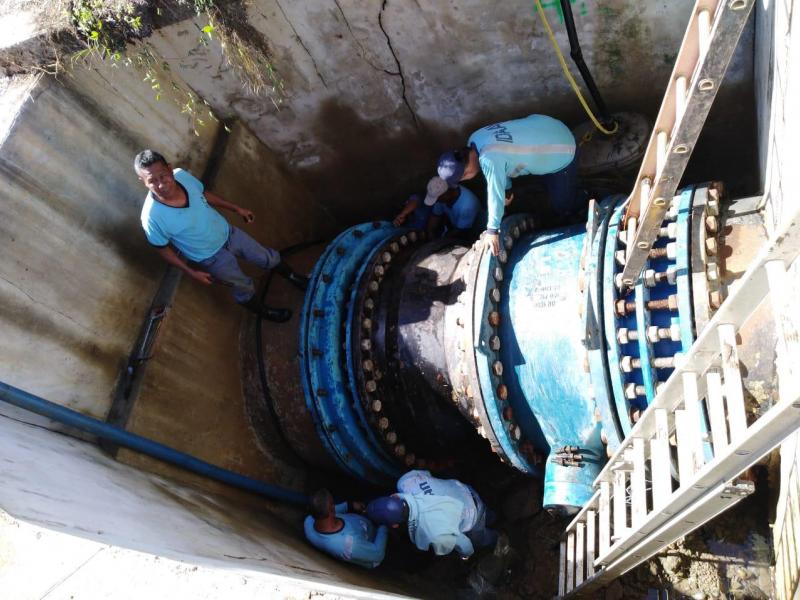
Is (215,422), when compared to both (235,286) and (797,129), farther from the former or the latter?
(797,129)

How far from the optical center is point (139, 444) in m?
3.65

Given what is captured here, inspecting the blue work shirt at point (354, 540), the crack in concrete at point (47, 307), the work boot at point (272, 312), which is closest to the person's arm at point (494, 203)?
the work boot at point (272, 312)

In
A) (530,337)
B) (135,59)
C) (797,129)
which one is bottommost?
(530,337)

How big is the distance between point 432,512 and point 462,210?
2.10 meters

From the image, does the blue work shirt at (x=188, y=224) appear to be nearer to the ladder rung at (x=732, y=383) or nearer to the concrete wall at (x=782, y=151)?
Result: the ladder rung at (x=732, y=383)

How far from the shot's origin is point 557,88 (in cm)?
443

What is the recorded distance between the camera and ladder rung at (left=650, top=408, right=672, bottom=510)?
2547 mm

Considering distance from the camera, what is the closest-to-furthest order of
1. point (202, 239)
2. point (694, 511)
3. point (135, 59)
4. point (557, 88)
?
point (694, 511) → point (202, 239) → point (135, 59) → point (557, 88)

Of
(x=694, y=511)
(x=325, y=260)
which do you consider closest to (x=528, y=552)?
(x=694, y=511)

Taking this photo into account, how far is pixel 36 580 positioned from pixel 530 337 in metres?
2.55

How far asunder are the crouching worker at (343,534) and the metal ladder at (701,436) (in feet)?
4.08

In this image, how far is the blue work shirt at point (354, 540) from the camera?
3.76m

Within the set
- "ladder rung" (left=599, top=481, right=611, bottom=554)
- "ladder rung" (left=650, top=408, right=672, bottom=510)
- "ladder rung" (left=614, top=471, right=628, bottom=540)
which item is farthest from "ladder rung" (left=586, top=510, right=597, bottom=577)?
"ladder rung" (left=650, top=408, right=672, bottom=510)

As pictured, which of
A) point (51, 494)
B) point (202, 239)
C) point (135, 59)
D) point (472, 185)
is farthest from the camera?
point (472, 185)
